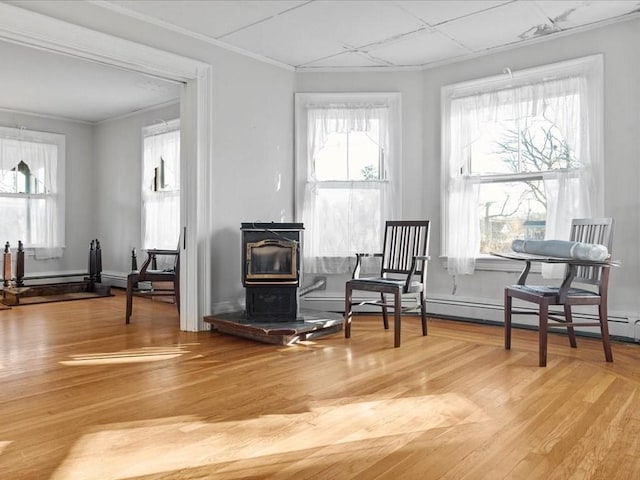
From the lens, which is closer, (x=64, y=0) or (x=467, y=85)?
(x=64, y=0)

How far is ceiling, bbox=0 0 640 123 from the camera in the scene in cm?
376

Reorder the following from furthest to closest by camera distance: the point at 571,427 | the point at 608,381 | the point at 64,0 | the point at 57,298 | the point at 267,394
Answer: the point at 57,298
the point at 64,0
the point at 608,381
the point at 267,394
the point at 571,427

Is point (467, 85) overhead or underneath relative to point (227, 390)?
overhead

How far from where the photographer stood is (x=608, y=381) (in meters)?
2.85

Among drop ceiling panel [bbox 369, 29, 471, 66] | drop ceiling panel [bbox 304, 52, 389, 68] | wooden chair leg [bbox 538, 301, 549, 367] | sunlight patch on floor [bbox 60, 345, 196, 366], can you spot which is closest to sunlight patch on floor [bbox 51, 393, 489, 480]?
wooden chair leg [bbox 538, 301, 549, 367]

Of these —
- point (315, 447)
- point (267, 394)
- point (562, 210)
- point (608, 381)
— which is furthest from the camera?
point (562, 210)

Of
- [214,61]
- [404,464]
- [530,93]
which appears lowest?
[404,464]

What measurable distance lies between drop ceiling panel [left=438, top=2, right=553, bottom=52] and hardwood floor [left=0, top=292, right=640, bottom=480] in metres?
2.59

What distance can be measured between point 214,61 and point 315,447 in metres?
3.61

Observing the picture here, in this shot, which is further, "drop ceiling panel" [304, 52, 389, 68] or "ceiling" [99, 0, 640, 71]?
"drop ceiling panel" [304, 52, 389, 68]

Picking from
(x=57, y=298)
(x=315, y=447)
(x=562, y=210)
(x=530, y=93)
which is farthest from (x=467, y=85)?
(x=57, y=298)

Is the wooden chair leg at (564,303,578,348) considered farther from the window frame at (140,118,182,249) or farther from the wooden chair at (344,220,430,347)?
the window frame at (140,118,182,249)

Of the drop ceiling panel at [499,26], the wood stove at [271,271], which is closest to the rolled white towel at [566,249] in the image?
the wood stove at [271,271]

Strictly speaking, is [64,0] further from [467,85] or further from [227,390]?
[467,85]
